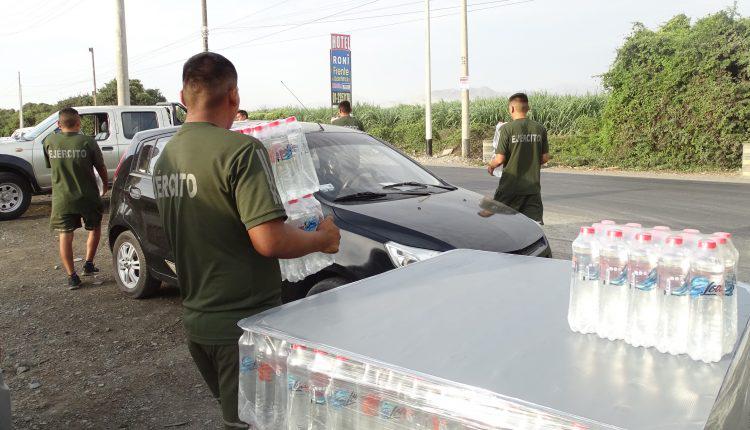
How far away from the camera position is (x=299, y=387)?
2053 millimetres

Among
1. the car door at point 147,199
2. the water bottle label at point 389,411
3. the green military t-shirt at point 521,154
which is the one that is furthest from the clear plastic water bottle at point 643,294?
the green military t-shirt at point 521,154

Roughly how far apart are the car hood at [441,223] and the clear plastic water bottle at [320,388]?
2199 mm

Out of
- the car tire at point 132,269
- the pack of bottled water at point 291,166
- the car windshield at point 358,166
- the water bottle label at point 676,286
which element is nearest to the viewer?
the water bottle label at point 676,286

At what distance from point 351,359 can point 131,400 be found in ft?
9.12

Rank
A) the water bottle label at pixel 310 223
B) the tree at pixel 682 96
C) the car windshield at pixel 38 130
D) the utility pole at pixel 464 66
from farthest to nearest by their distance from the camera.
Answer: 1. the utility pole at pixel 464 66
2. the tree at pixel 682 96
3. the car windshield at pixel 38 130
4. the water bottle label at pixel 310 223

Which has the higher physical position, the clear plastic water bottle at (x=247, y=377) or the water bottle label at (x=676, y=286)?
the water bottle label at (x=676, y=286)

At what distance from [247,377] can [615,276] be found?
1.30 meters

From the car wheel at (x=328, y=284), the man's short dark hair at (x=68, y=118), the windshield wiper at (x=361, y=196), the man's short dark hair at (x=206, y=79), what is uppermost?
the man's short dark hair at (x=68, y=118)

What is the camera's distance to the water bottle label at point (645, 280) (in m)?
1.93

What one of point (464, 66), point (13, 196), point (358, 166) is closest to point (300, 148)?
point (358, 166)

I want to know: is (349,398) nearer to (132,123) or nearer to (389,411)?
(389,411)

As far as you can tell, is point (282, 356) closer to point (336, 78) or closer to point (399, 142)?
point (336, 78)

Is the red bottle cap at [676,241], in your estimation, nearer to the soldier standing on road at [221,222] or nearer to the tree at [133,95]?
the soldier standing on road at [221,222]

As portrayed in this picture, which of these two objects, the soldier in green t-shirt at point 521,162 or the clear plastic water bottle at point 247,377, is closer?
the clear plastic water bottle at point 247,377
